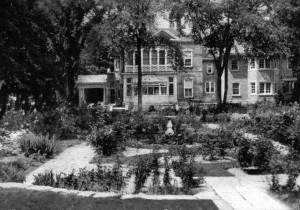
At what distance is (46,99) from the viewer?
13.9 meters

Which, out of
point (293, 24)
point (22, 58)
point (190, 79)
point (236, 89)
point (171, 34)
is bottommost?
point (236, 89)

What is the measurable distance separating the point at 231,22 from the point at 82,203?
105 feet

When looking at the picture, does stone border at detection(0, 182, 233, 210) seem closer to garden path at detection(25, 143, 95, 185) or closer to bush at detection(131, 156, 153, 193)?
bush at detection(131, 156, 153, 193)

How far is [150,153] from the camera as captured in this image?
46.1ft

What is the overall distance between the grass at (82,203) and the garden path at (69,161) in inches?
103

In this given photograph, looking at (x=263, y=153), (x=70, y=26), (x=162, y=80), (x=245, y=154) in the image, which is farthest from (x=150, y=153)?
(x=162, y=80)

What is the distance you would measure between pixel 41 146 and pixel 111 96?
→ 5091 centimetres

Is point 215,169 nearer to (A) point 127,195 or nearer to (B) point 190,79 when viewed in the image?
(A) point 127,195

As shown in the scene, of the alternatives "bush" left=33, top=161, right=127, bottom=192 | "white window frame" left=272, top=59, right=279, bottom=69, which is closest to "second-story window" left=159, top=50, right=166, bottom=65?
"white window frame" left=272, top=59, right=279, bottom=69

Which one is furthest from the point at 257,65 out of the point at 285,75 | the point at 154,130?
the point at 154,130

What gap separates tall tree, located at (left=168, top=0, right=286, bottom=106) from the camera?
35.9 metres

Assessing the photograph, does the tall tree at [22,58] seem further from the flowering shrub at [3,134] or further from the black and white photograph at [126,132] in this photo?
the flowering shrub at [3,134]

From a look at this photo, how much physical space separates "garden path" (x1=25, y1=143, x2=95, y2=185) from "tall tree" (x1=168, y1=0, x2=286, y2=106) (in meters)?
22.2

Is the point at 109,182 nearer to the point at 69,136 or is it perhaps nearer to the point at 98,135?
the point at 98,135
